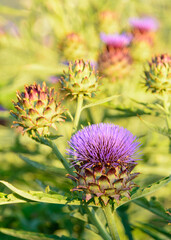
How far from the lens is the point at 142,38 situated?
6.17 ft

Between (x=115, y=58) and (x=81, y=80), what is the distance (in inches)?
29.9

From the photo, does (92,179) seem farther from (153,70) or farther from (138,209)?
(138,209)

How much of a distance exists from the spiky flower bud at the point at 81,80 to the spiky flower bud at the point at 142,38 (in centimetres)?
97

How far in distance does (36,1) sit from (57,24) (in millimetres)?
216

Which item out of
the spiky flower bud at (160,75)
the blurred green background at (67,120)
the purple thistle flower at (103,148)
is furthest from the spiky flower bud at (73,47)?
the purple thistle flower at (103,148)

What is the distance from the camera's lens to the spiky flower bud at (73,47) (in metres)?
1.76

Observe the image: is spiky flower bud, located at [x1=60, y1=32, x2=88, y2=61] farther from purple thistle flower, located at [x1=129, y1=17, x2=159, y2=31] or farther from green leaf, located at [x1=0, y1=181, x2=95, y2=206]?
green leaf, located at [x1=0, y1=181, x2=95, y2=206]

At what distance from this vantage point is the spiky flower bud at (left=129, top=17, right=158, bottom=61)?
5.94 feet

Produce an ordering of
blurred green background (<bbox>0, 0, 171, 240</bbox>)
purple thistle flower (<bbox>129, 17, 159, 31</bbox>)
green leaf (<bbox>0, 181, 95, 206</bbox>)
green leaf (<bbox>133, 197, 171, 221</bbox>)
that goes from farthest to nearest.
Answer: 1. purple thistle flower (<bbox>129, 17, 159, 31</bbox>)
2. blurred green background (<bbox>0, 0, 171, 240</bbox>)
3. green leaf (<bbox>133, 197, 171, 221</bbox>)
4. green leaf (<bbox>0, 181, 95, 206</bbox>)

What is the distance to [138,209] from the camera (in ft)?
4.45

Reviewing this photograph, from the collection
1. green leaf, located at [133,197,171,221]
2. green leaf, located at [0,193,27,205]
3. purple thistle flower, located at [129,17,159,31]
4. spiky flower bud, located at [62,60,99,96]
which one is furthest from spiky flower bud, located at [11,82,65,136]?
purple thistle flower, located at [129,17,159,31]

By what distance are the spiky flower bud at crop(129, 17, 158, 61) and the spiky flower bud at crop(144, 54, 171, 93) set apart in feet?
2.55

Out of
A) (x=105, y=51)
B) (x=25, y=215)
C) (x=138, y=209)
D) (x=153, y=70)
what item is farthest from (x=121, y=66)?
(x=25, y=215)

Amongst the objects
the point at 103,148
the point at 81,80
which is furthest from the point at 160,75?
the point at 103,148
